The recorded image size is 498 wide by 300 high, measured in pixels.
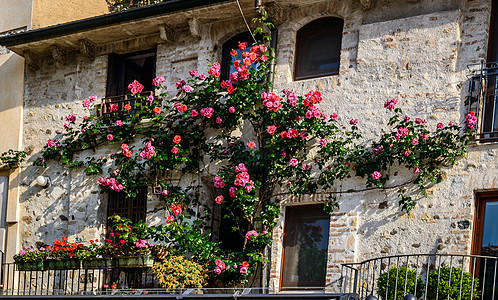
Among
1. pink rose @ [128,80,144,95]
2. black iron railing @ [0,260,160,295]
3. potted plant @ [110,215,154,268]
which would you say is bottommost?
black iron railing @ [0,260,160,295]

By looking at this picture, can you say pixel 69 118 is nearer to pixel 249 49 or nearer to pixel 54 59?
pixel 54 59

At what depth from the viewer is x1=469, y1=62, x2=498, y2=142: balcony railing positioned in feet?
41.8

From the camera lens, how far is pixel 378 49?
13750 millimetres

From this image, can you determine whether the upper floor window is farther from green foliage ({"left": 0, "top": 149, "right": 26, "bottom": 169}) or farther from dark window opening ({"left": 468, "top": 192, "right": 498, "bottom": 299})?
green foliage ({"left": 0, "top": 149, "right": 26, "bottom": 169})

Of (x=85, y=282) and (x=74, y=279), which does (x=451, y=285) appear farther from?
(x=74, y=279)

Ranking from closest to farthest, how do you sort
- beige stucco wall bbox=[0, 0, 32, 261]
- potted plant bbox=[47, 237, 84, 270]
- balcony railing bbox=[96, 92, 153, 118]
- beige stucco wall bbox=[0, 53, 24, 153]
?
potted plant bbox=[47, 237, 84, 270]
balcony railing bbox=[96, 92, 153, 118]
beige stucco wall bbox=[0, 0, 32, 261]
beige stucco wall bbox=[0, 53, 24, 153]

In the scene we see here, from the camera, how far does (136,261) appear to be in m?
14.3

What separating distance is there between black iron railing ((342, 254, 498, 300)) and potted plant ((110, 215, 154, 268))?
10.8 feet

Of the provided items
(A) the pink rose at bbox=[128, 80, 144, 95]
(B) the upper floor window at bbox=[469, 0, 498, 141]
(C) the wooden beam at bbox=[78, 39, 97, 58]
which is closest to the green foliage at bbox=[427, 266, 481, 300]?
(B) the upper floor window at bbox=[469, 0, 498, 141]

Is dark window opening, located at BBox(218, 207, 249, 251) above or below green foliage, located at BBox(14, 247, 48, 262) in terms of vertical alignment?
above

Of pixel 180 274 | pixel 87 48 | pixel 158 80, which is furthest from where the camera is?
pixel 87 48

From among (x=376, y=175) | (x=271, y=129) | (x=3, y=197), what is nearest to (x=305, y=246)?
(x=376, y=175)

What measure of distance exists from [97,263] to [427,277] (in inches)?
216

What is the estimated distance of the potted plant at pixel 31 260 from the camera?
50.2 feet
